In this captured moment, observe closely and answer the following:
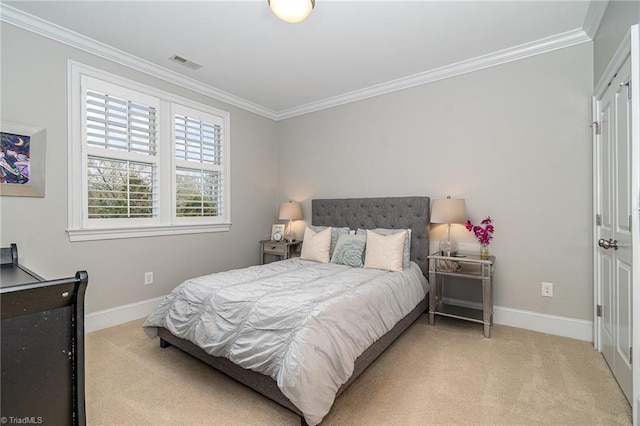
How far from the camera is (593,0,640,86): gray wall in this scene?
1.81 m

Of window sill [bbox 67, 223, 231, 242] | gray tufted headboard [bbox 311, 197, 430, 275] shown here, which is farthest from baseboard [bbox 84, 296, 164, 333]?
gray tufted headboard [bbox 311, 197, 430, 275]

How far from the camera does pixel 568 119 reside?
2.77 m

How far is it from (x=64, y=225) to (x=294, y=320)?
2.37m

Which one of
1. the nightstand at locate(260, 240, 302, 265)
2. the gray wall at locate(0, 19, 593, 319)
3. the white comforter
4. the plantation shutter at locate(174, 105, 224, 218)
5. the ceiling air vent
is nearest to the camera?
the white comforter

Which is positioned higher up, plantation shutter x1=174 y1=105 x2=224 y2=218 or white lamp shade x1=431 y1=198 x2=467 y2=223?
plantation shutter x1=174 y1=105 x2=224 y2=218

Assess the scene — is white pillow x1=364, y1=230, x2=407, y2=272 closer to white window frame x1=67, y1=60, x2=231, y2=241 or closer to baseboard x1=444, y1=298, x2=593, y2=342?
baseboard x1=444, y1=298, x2=593, y2=342

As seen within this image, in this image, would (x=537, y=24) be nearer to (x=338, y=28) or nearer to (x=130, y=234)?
(x=338, y=28)

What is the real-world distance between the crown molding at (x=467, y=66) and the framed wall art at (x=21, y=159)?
3044mm

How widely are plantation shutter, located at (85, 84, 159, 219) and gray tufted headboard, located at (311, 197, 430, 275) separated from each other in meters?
2.06

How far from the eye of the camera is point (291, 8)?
2059 mm

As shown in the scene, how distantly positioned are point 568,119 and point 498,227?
1126 mm

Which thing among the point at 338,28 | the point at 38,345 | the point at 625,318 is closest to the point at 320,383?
the point at 38,345

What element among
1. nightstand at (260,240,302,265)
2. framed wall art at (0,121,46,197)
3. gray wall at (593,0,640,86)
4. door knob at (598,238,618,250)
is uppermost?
gray wall at (593,0,640,86)

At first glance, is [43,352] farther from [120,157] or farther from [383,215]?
[383,215]
